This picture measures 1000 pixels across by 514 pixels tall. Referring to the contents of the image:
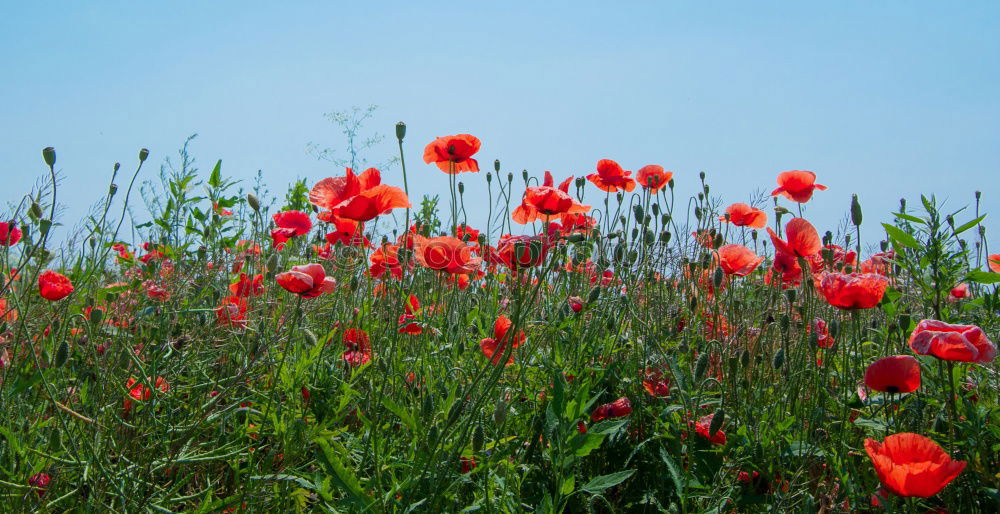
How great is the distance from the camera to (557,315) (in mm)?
2385

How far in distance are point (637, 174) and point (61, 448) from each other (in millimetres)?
2235

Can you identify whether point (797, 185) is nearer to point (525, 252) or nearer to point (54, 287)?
point (525, 252)

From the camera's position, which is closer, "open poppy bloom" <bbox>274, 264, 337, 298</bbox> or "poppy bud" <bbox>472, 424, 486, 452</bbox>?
"poppy bud" <bbox>472, 424, 486, 452</bbox>

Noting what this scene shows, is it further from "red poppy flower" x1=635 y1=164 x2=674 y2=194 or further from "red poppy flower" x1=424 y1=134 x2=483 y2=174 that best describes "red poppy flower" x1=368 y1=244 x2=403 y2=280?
"red poppy flower" x1=635 y1=164 x2=674 y2=194

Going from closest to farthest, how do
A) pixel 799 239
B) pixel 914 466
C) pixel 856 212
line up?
pixel 914 466 → pixel 799 239 → pixel 856 212

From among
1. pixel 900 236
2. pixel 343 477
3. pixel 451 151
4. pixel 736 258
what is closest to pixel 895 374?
pixel 900 236

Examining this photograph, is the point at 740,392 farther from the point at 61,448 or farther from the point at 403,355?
the point at 61,448

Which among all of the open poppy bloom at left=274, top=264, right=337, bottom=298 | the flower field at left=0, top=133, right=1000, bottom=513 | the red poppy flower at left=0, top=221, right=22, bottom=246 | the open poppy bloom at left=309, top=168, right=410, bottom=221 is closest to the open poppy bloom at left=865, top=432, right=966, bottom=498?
the flower field at left=0, top=133, right=1000, bottom=513

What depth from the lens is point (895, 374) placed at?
159 cm

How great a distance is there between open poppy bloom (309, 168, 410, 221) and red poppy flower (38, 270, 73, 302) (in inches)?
30.3

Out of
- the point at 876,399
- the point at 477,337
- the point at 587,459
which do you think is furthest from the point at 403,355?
the point at 876,399

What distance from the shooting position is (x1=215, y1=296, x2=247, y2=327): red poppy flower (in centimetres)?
226

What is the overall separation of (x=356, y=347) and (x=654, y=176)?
1.34 meters

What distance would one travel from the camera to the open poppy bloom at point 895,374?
62.4 inches
